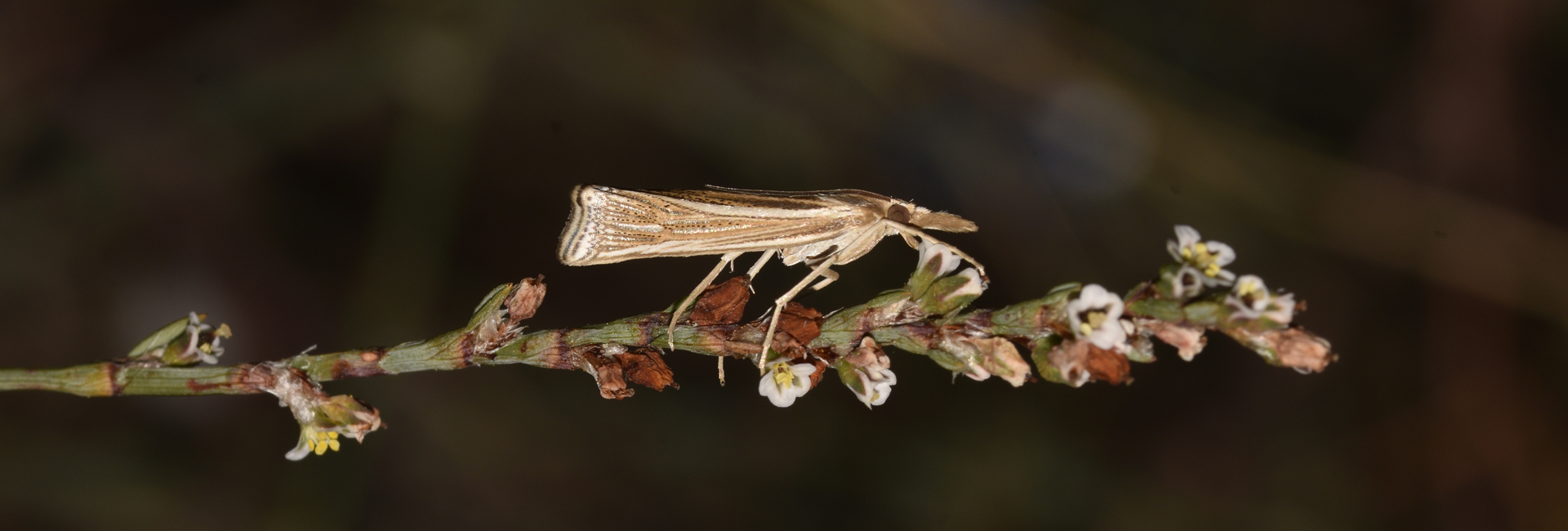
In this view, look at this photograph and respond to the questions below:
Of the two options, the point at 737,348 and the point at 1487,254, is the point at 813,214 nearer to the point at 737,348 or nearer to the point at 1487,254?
the point at 737,348

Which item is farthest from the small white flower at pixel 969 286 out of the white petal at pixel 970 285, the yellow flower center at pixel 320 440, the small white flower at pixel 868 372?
the yellow flower center at pixel 320 440

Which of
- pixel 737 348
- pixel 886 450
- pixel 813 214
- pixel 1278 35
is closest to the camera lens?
pixel 737 348

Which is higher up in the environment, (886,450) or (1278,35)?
(1278,35)

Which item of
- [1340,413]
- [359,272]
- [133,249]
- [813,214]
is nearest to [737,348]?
[813,214]

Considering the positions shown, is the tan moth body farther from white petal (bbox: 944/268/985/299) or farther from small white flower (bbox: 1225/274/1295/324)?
small white flower (bbox: 1225/274/1295/324)

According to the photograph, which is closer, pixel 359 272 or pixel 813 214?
pixel 813 214

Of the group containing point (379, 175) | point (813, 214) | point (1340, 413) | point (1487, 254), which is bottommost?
point (379, 175)
